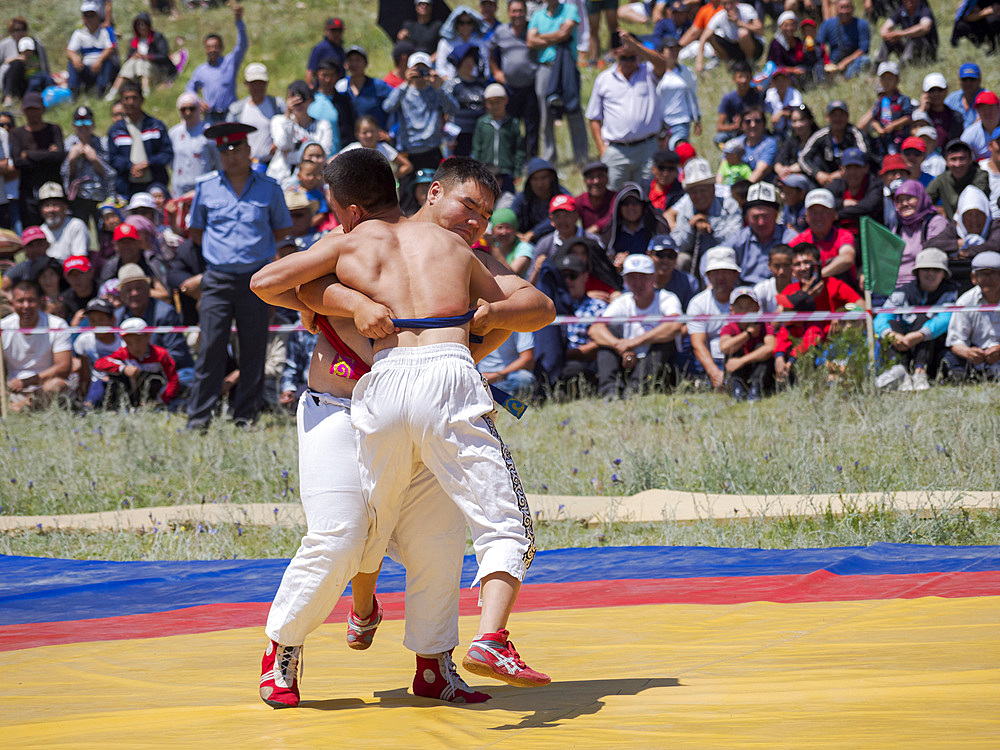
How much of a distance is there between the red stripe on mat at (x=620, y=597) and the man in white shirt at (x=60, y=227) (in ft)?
27.8

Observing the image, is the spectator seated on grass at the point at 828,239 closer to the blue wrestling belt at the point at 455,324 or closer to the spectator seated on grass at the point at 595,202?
the spectator seated on grass at the point at 595,202

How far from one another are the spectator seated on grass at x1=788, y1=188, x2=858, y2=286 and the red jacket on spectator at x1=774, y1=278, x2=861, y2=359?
18 cm

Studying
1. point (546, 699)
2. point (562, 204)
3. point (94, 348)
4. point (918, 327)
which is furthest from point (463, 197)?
point (94, 348)

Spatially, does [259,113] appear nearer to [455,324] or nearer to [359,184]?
[359,184]

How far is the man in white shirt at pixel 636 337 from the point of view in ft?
33.2

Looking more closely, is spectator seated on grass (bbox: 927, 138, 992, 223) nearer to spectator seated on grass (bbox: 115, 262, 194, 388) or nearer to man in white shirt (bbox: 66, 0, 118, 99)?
spectator seated on grass (bbox: 115, 262, 194, 388)

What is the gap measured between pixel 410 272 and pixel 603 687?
1.39 metres

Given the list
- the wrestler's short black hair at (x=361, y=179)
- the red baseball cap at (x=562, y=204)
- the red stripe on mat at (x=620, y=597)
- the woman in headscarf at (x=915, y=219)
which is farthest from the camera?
the red baseball cap at (x=562, y=204)

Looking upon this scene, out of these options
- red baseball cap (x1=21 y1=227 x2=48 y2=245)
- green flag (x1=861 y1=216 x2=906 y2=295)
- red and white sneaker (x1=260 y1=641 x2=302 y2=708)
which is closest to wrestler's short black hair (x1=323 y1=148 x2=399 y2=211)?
red and white sneaker (x1=260 y1=641 x2=302 y2=708)

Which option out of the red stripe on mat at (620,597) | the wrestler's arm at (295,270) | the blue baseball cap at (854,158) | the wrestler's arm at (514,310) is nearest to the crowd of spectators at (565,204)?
the blue baseball cap at (854,158)

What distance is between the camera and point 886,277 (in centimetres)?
972

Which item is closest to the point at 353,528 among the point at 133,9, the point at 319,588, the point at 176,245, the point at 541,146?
the point at 319,588

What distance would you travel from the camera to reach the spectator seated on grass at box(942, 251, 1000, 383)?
30.7 ft

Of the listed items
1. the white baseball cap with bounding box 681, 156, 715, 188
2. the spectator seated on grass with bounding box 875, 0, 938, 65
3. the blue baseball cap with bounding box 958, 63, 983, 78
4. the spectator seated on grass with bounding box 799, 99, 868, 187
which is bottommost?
the white baseball cap with bounding box 681, 156, 715, 188
